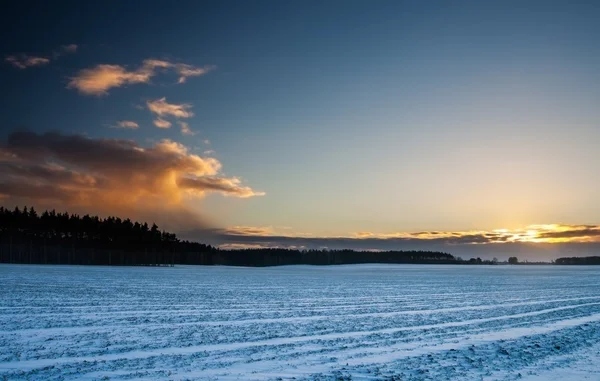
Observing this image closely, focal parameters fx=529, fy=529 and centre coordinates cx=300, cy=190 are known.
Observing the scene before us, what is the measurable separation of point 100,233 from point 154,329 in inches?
5283

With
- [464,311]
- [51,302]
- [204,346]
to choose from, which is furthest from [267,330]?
[51,302]

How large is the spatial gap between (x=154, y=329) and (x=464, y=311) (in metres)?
14.9

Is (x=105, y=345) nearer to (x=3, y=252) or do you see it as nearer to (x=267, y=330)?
(x=267, y=330)

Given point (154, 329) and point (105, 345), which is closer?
point (105, 345)

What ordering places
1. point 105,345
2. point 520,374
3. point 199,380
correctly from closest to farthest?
1. point 199,380
2. point 520,374
3. point 105,345

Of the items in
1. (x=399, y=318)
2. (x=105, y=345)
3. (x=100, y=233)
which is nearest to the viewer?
(x=105, y=345)

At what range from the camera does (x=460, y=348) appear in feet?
48.6

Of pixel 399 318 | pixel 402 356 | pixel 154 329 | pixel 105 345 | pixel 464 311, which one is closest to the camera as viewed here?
pixel 402 356

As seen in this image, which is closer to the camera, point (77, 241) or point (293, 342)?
point (293, 342)

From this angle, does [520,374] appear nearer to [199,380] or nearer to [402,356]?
[402,356]

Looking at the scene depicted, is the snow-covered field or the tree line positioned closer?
the snow-covered field

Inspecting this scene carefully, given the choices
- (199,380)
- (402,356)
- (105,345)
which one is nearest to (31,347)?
(105,345)

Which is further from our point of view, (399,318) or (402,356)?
(399,318)

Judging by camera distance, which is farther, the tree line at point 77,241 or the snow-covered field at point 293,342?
the tree line at point 77,241
